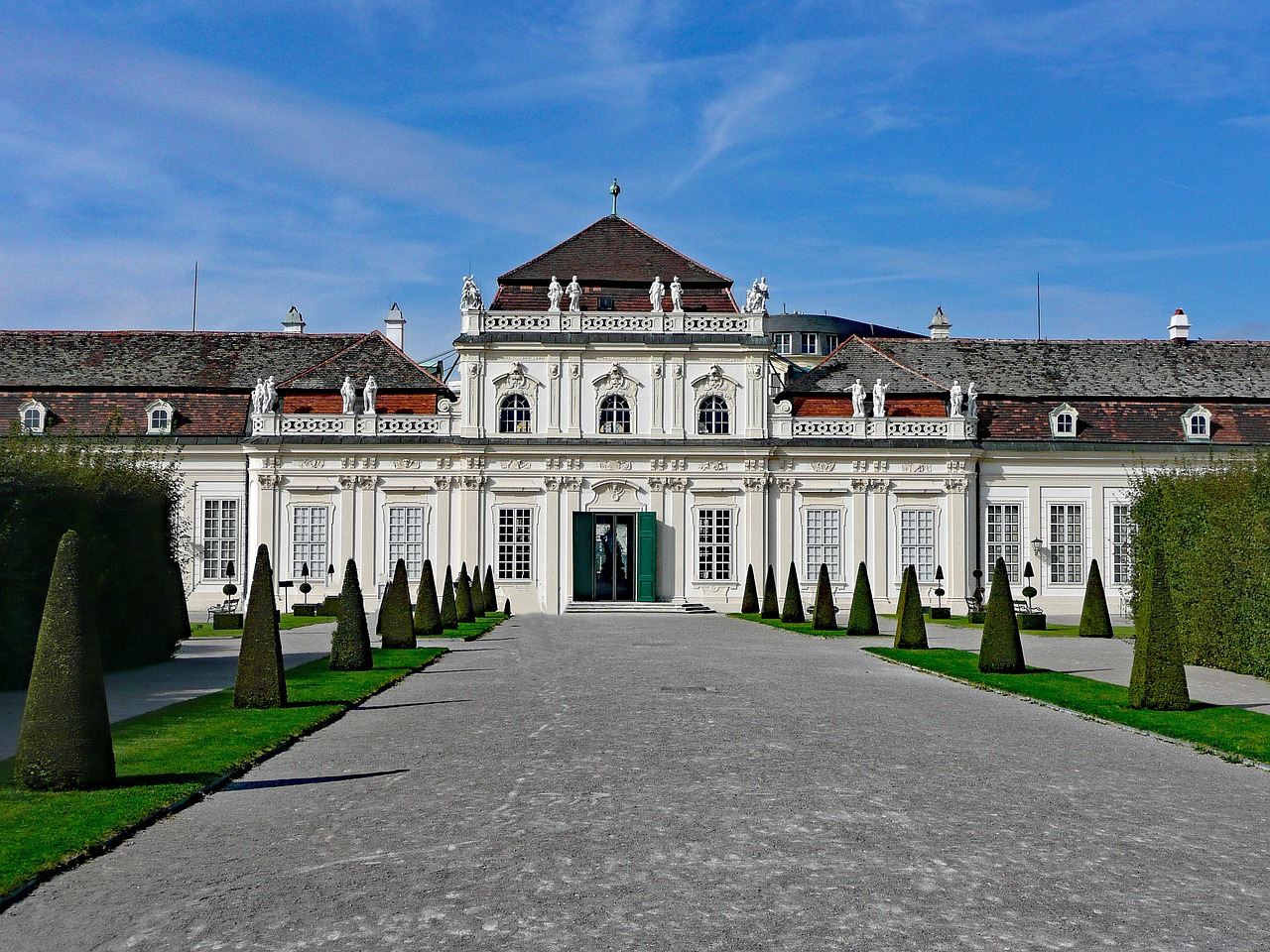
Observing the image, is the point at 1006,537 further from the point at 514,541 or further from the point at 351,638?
the point at 351,638

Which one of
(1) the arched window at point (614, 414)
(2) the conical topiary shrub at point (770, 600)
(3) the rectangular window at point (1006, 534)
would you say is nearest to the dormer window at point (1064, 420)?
(3) the rectangular window at point (1006, 534)

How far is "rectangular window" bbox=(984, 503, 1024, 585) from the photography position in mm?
45719

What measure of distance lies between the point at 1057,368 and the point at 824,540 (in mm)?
11339

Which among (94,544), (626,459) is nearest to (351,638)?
(94,544)

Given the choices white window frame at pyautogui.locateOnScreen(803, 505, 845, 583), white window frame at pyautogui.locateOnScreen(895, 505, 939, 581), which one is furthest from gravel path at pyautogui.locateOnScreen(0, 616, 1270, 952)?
white window frame at pyautogui.locateOnScreen(895, 505, 939, 581)

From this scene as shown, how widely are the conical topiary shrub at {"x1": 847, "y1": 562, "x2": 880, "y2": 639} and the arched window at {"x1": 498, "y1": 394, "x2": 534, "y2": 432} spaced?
16651mm

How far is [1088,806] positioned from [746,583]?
3220 centimetres

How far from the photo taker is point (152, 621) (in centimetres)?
2255

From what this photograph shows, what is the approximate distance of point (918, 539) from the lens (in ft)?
149

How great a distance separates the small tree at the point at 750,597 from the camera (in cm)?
4131

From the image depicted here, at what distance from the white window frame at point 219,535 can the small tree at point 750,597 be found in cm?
1736

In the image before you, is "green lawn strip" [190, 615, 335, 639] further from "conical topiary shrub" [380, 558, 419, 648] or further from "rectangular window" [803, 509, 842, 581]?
"rectangular window" [803, 509, 842, 581]

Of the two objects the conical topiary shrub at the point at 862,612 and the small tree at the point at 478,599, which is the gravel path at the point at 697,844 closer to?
the conical topiary shrub at the point at 862,612

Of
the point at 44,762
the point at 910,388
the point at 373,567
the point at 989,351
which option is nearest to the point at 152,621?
the point at 44,762
